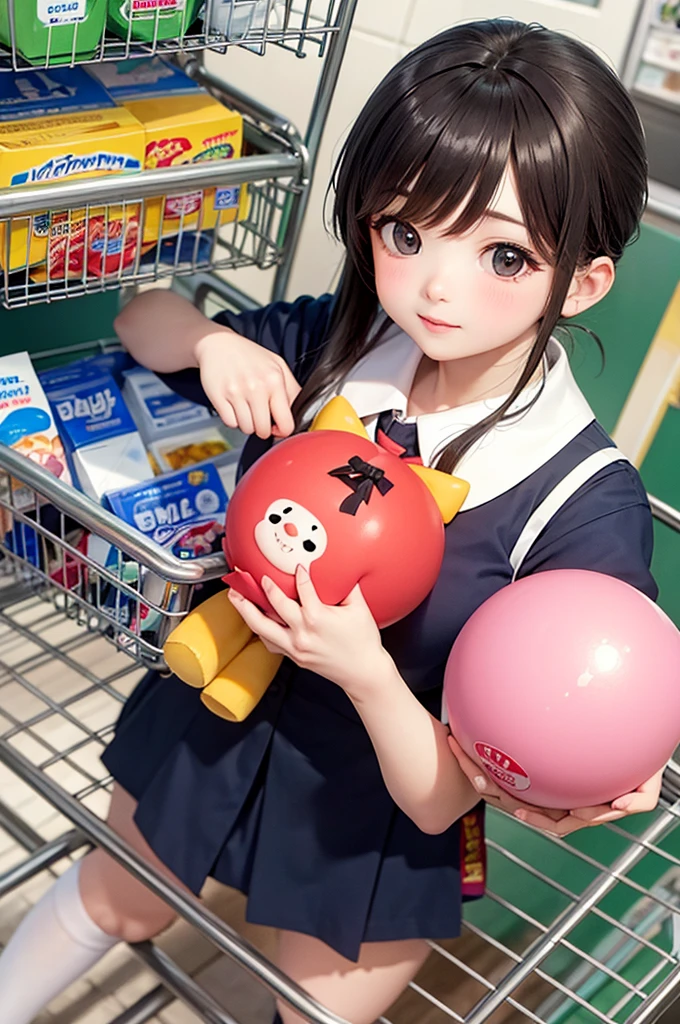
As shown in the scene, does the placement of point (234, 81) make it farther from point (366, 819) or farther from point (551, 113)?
point (366, 819)

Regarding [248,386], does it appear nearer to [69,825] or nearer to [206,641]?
[206,641]

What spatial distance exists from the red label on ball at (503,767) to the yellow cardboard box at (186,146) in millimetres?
666

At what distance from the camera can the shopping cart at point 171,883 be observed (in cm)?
101

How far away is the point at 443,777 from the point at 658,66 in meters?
1.22

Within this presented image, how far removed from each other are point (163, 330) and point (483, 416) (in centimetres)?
40

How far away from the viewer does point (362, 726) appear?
111 centimetres

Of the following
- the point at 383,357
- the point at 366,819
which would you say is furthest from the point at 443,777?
the point at 383,357

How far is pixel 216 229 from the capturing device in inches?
49.7

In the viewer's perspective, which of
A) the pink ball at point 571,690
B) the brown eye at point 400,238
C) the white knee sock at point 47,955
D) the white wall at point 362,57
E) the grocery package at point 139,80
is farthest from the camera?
the white wall at point 362,57

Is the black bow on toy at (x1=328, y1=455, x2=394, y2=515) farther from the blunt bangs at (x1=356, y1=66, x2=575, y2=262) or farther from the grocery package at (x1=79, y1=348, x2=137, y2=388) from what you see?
the grocery package at (x1=79, y1=348, x2=137, y2=388)

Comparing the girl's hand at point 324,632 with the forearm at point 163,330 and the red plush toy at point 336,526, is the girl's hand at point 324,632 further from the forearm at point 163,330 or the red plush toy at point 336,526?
the forearm at point 163,330

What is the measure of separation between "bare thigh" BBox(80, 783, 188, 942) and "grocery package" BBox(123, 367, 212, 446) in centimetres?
45

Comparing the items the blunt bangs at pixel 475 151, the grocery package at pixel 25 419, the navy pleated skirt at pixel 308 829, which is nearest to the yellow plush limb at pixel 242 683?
the navy pleated skirt at pixel 308 829

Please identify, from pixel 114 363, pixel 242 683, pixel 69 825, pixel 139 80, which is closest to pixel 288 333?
pixel 114 363
